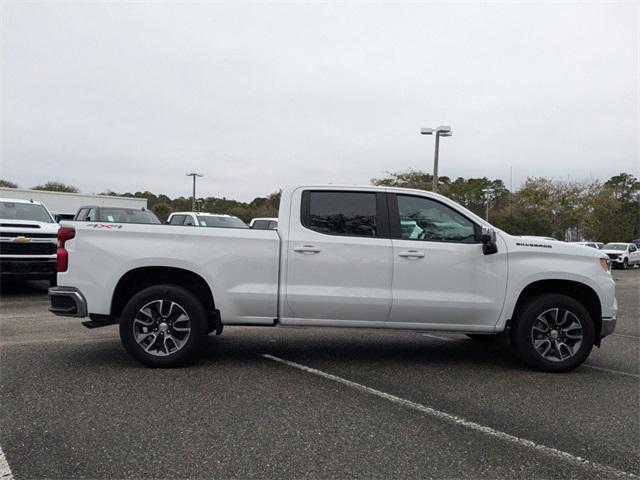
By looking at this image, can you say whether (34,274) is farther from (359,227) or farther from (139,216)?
(359,227)

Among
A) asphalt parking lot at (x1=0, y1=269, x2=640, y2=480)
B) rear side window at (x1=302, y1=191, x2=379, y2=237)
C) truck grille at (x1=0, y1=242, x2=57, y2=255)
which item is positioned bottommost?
asphalt parking lot at (x1=0, y1=269, x2=640, y2=480)

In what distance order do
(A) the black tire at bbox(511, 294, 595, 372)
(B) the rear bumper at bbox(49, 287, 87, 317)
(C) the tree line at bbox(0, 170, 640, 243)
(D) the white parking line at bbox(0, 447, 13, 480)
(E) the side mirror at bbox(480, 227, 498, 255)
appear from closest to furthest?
(D) the white parking line at bbox(0, 447, 13, 480), (B) the rear bumper at bbox(49, 287, 87, 317), (E) the side mirror at bbox(480, 227, 498, 255), (A) the black tire at bbox(511, 294, 595, 372), (C) the tree line at bbox(0, 170, 640, 243)

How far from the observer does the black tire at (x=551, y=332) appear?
5277mm

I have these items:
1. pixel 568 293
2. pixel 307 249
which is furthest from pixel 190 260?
pixel 568 293

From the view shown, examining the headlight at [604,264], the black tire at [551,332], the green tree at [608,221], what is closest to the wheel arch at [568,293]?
the black tire at [551,332]

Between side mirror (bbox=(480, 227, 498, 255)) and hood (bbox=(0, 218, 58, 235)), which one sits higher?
side mirror (bbox=(480, 227, 498, 255))

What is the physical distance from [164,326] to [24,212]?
7.91 metres

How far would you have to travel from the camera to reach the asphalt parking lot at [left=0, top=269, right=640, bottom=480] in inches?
126

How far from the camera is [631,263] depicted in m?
31.0

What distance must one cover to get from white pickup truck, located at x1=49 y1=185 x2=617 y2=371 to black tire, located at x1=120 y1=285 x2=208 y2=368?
0.03 feet

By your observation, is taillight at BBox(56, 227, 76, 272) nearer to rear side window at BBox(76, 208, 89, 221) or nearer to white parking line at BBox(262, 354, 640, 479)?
white parking line at BBox(262, 354, 640, 479)

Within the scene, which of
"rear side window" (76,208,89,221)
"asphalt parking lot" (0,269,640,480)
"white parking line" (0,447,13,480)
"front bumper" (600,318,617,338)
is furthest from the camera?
"rear side window" (76,208,89,221)

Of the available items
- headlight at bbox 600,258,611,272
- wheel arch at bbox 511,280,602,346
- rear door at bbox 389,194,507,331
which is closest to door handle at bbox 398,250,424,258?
rear door at bbox 389,194,507,331

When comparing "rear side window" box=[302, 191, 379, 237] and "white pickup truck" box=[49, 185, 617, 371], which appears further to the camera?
"rear side window" box=[302, 191, 379, 237]
